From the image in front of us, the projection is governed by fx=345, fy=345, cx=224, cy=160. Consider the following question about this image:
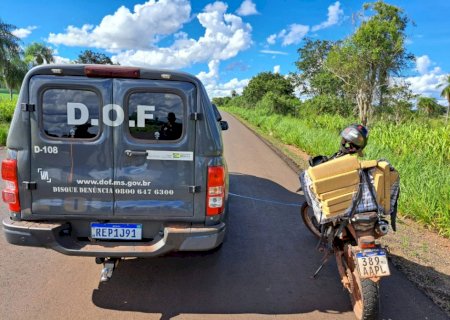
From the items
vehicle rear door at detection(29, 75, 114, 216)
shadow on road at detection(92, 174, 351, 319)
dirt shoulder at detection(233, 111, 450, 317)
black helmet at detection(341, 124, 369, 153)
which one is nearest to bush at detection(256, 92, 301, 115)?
dirt shoulder at detection(233, 111, 450, 317)

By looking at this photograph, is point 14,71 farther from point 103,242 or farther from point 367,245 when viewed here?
point 367,245

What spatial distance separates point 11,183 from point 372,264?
10.7ft

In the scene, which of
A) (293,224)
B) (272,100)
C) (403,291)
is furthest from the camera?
(272,100)

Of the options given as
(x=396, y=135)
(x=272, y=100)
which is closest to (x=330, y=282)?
(x=396, y=135)

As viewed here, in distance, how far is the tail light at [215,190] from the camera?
323cm

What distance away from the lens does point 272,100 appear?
1264 inches

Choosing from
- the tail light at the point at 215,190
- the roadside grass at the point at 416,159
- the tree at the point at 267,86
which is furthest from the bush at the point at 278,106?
the tail light at the point at 215,190

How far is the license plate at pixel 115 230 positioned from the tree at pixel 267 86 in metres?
37.9

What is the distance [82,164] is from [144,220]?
0.76m

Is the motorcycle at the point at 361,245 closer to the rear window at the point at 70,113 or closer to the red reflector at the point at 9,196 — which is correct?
the rear window at the point at 70,113

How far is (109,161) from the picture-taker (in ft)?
10.3

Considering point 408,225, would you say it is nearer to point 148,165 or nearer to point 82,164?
point 148,165

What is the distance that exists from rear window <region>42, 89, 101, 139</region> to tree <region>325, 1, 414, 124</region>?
1763cm

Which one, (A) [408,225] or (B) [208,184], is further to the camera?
(A) [408,225]
